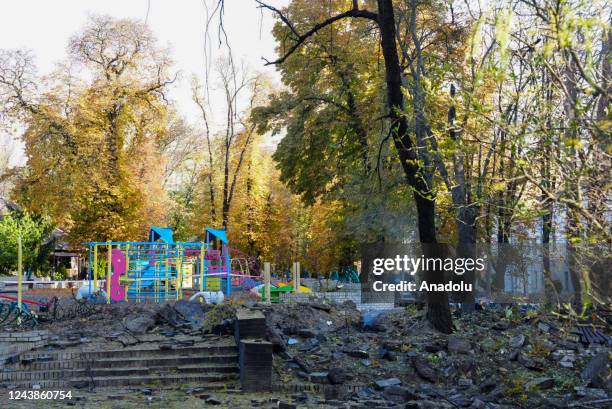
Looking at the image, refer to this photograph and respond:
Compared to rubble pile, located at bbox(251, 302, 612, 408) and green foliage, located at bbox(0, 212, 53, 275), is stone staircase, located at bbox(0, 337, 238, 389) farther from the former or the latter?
green foliage, located at bbox(0, 212, 53, 275)

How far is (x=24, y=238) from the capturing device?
119 ft

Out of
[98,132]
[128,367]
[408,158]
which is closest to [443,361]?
[408,158]

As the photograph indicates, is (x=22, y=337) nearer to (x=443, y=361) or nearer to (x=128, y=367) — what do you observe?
(x=128, y=367)

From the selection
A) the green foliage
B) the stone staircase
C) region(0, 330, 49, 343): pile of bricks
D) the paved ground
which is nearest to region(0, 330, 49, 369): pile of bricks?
region(0, 330, 49, 343): pile of bricks

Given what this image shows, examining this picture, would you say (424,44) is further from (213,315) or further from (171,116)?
(171,116)

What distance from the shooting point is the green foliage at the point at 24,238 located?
3578 centimetres

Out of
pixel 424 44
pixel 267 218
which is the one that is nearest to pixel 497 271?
pixel 424 44

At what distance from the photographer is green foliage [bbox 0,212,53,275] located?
35781 millimetres

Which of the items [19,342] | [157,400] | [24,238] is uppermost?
A: [24,238]

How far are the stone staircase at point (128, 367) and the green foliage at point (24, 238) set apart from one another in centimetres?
2638

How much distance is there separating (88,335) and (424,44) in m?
13.6

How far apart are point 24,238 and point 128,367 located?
2850 cm

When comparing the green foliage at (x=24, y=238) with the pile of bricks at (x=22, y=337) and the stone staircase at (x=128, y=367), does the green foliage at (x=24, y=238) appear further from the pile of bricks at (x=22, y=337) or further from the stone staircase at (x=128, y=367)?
the stone staircase at (x=128, y=367)

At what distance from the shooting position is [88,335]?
1178 centimetres
